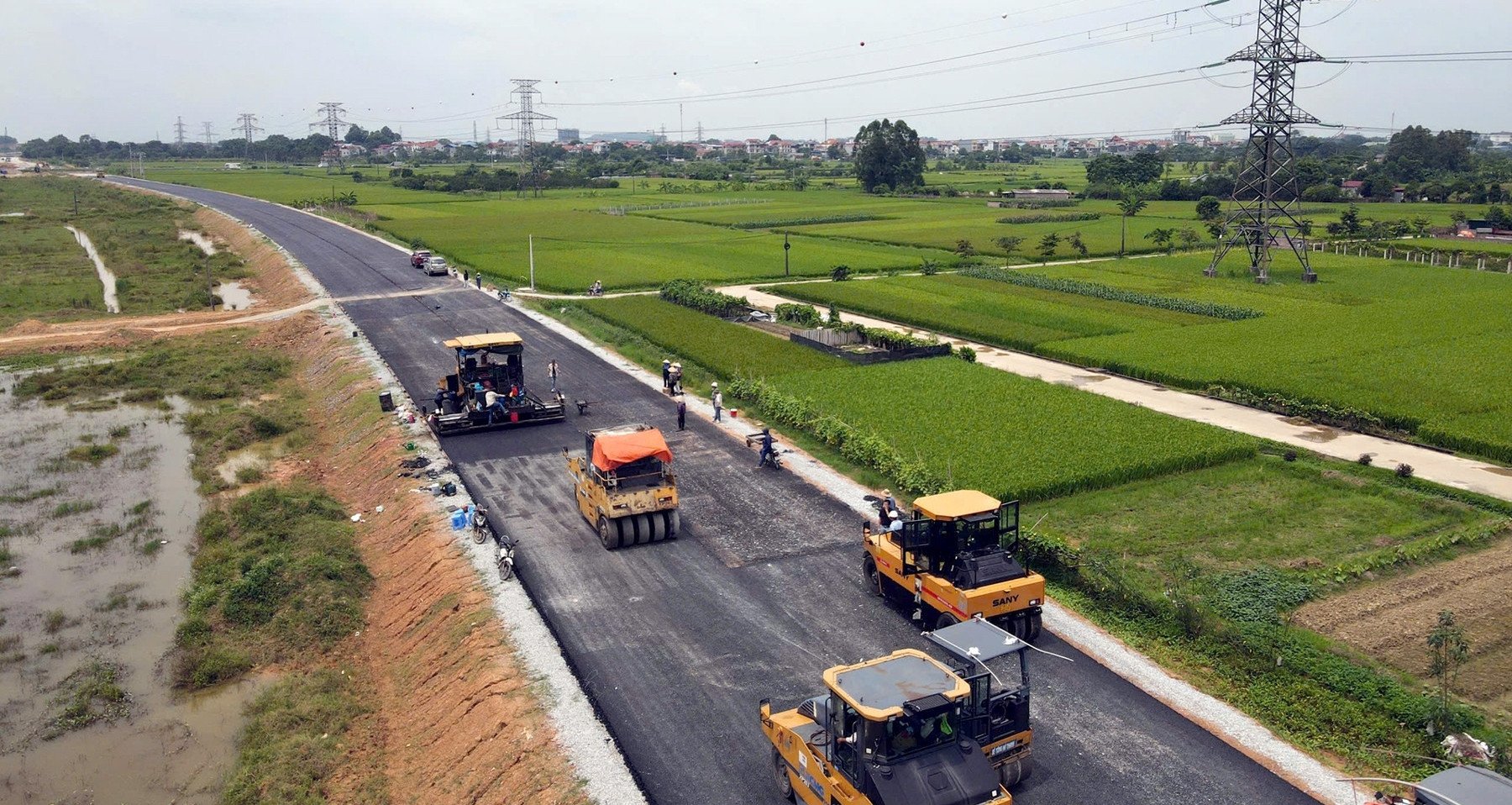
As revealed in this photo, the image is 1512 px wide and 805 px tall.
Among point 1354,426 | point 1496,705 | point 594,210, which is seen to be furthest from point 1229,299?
point 594,210

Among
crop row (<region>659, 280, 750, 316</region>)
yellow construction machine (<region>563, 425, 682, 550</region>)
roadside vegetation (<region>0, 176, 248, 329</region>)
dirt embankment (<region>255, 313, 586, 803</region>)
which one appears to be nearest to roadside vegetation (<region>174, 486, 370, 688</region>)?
dirt embankment (<region>255, 313, 586, 803</region>)

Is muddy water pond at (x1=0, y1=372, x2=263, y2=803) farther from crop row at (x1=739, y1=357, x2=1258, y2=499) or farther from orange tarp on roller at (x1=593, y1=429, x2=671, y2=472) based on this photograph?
crop row at (x1=739, y1=357, x2=1258, y2=499)

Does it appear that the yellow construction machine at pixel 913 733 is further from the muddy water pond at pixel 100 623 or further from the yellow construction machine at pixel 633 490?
the muddy water pond at pixel 100 623

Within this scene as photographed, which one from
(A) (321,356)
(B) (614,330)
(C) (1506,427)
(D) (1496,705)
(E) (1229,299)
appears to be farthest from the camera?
(E) (1229,299)

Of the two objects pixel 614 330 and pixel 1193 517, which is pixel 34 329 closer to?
pixel 614 330

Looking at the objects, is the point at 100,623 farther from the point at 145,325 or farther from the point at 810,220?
the point at 810,220

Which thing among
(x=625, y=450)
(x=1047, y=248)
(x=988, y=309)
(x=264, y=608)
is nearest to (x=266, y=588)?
(x=264, y=608)
